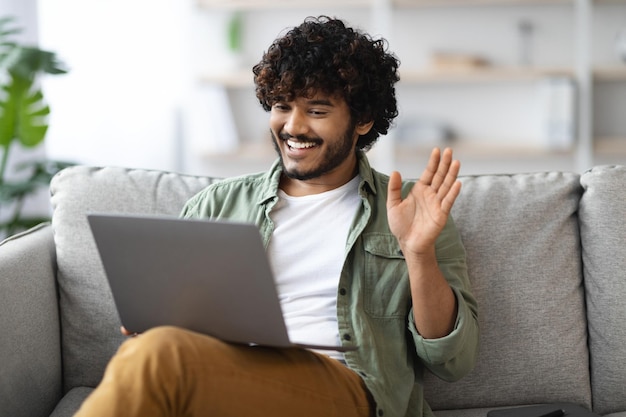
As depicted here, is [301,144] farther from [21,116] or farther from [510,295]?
[21,116]

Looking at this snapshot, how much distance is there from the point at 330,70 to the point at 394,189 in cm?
35

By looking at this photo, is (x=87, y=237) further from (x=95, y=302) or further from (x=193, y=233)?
(x=193, y=233)

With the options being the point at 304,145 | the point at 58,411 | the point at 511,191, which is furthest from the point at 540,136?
the point at 58,411

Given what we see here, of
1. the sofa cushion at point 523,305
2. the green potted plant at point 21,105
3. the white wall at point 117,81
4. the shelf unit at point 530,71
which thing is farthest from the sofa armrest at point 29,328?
the shelf unit at point 530,71

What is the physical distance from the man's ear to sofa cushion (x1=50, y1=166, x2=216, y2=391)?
414mm

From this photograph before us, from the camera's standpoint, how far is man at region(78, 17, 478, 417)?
1513 mm

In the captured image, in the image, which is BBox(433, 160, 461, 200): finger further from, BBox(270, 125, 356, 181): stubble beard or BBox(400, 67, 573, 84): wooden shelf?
BBox(400, 67, 573, 84): wooden shelf

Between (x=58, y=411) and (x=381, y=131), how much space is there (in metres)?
0.96

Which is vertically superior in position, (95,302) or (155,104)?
(155,104)

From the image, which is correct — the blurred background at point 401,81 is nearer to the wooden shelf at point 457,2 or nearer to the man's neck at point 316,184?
the wooden shelf at point 457,2

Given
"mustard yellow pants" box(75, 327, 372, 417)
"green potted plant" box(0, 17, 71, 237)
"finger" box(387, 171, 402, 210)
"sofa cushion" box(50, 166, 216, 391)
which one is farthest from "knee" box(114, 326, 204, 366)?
"green potted plant" box(0, 17, 71, 237)

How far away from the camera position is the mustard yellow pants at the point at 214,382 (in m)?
1.36

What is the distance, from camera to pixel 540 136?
4.48m

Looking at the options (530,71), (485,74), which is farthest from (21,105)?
(530,71)
